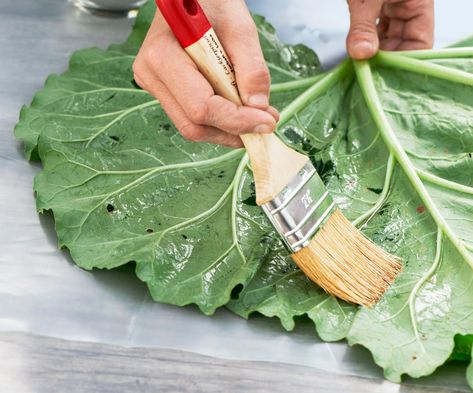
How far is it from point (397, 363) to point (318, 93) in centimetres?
89

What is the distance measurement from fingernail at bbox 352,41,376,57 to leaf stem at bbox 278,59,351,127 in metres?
0.07

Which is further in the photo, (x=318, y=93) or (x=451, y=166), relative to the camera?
(x=318, y=93)

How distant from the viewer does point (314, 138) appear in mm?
2379

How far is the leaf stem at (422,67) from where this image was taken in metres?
2.33

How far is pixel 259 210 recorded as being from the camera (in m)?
2.17

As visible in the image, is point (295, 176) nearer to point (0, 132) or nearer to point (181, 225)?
point (181, 225)

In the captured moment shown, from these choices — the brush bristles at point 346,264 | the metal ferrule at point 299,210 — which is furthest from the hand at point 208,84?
the brush bristles at point 346,264

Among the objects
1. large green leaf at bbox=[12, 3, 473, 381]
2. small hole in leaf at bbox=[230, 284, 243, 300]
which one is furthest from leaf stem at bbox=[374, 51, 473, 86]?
small hole in leaf at bbox=[230, 284, 243, 300]

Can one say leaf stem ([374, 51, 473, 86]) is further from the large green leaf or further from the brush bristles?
the brush bristles

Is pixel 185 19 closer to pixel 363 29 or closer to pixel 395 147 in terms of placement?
pixel 395 147

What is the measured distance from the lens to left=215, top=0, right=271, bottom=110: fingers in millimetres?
1828

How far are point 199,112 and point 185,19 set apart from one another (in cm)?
18

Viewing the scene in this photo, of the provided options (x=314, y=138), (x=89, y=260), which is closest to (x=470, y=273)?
(x=314, y=138)

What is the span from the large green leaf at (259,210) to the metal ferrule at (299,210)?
15cm
